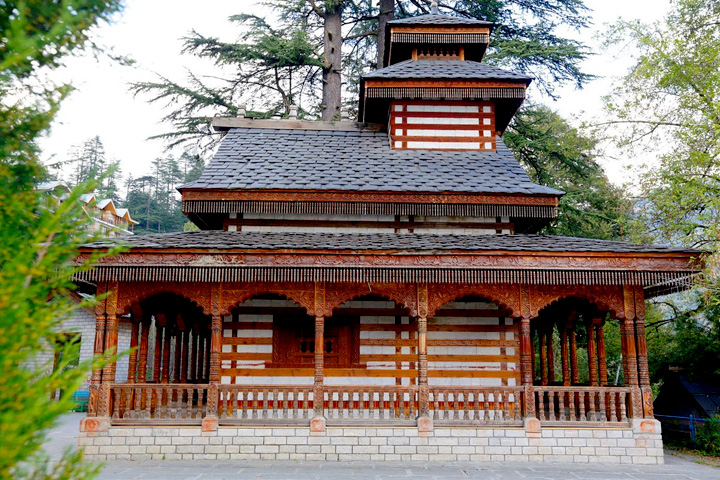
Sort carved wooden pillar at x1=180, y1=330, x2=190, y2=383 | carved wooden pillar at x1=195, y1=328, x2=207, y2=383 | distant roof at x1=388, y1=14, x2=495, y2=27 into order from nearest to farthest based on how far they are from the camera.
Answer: carved wooden pillar at x1=180, y1=330, x2=190, y2=383, carved wooden pillar at x1=195, y1=328, x2=207, y2=383, distant roof at x1=388, y1=14, x2=495, y2=27

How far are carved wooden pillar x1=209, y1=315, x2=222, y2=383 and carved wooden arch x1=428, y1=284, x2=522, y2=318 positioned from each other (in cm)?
385

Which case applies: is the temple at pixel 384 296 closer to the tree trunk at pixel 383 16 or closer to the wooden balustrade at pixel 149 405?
the wooden balustrade at pixel 149 405

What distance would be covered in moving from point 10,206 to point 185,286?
7.02 metres

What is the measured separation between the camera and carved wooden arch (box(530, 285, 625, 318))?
32.9ft

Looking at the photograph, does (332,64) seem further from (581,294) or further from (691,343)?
(691,343)

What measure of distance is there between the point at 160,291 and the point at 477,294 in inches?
226

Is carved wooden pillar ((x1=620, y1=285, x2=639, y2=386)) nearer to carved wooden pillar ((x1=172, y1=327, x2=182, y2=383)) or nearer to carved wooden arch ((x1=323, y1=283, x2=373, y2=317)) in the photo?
carved wooden arch ((x1=323, y1=283, x2=373, y2=317))

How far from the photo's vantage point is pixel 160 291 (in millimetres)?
9906

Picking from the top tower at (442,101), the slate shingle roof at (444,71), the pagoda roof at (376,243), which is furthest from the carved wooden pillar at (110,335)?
the slate shingle roof at (444,71)

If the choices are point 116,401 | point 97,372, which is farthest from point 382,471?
point 97,372

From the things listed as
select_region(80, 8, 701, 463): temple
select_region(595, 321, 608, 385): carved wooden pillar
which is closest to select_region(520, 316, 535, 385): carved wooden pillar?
select_region(80, 8, 701, 463): temple

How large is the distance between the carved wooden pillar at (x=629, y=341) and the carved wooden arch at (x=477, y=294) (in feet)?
6.42

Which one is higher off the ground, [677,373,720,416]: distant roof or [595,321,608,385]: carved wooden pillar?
[595,321,608,385]: carved wooden pillar

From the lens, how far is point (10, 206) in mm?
3072
